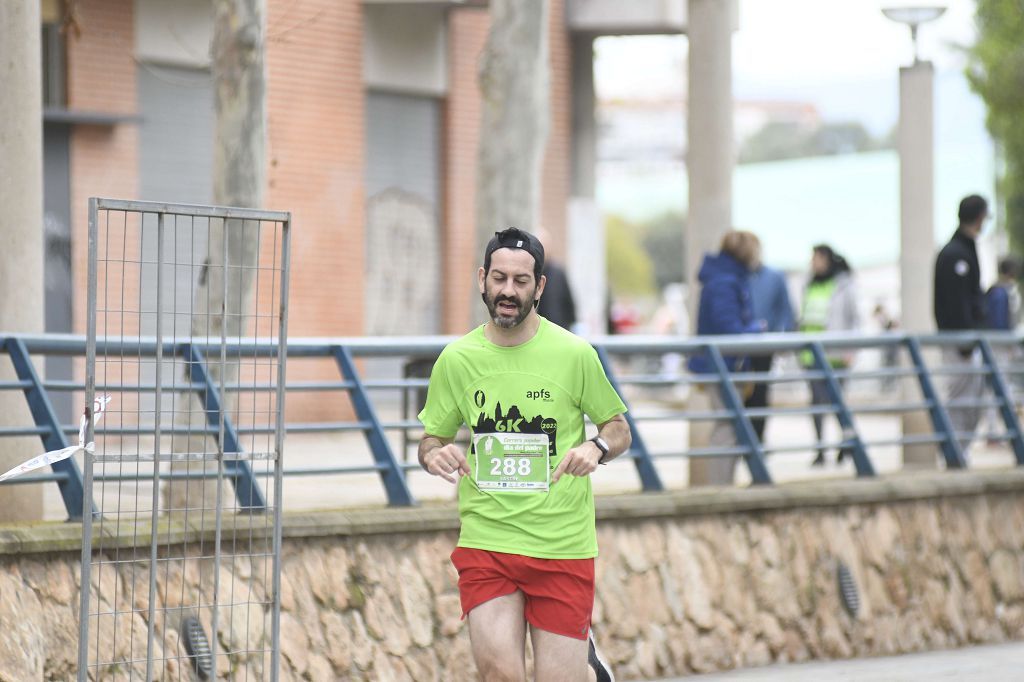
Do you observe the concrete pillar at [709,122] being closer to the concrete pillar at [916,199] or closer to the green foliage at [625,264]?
the concrete pillar at [916,199]

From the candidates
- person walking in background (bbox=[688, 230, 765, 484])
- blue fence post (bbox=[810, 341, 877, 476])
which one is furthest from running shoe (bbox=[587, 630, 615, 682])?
blue fence post (bbox=[810, 341, 877, 476])

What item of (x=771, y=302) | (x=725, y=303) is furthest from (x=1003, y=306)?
(x=725, y=303)

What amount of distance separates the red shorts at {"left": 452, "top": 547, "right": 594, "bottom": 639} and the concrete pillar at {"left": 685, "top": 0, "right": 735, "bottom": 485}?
6.66 metres

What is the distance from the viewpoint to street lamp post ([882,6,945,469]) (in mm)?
14211

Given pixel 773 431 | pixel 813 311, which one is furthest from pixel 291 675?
pixel 773 431

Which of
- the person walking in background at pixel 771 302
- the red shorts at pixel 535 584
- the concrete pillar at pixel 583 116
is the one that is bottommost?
the red shorts at pixel 535 584

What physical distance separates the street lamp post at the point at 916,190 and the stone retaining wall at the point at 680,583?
1.55 metres

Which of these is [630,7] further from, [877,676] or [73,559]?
[73,559]

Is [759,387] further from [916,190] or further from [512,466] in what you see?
[512,466]

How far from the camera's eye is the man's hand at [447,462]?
6.18m

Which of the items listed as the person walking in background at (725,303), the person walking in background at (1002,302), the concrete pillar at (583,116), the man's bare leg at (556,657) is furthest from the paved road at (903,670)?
the concrete pillar at (583,116)

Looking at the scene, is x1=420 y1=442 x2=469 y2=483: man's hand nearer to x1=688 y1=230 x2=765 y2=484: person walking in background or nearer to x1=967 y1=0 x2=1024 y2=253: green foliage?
x1=688 y1=230 x2=765 y2=484: person walking in background

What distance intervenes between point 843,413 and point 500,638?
658 centimetres

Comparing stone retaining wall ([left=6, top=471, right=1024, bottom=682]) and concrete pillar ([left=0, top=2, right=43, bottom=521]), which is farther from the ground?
concrete pillar ([left=0, top=2, right=43, bottom=521])
